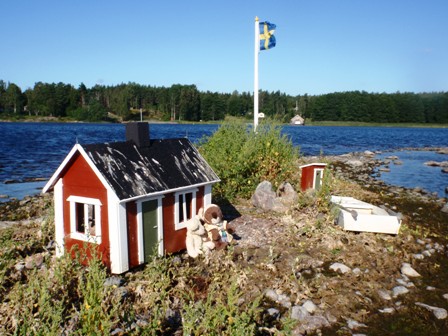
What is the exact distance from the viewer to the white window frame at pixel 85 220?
27.1ft

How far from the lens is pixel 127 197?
26.1ft

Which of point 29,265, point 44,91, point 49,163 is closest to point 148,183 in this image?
point 29,265

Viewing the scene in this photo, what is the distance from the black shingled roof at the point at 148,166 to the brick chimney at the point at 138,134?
0.38ft

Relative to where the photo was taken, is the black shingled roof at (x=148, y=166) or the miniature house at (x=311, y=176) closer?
the black shingled roof at (x=148, y=166)

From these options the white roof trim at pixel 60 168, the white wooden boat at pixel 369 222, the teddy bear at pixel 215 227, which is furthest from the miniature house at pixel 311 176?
the white roof trim at pixel 60 168

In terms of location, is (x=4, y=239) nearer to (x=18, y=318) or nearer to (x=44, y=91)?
(x=18, y=318)

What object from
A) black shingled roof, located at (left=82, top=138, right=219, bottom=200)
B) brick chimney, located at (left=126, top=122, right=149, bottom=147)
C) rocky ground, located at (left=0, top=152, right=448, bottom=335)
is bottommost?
rocky ground, located at (left=0, top=152, right=448, bottom=335)

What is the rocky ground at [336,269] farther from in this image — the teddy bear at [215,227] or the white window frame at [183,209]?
the white window frame at [183,209]

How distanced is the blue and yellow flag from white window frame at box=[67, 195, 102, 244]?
40.9 ft

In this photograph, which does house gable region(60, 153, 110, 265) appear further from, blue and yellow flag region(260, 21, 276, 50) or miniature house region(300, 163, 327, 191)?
blue and yellow flag region(260, 21, 276, 50)

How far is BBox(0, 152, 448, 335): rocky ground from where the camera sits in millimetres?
7145

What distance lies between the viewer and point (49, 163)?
3112 cm

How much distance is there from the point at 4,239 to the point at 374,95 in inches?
5527

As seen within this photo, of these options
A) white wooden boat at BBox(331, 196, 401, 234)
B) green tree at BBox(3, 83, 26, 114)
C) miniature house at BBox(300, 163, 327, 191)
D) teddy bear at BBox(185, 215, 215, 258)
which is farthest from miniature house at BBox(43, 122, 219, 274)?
green tree at BBox(3, 83, 26, 114)
